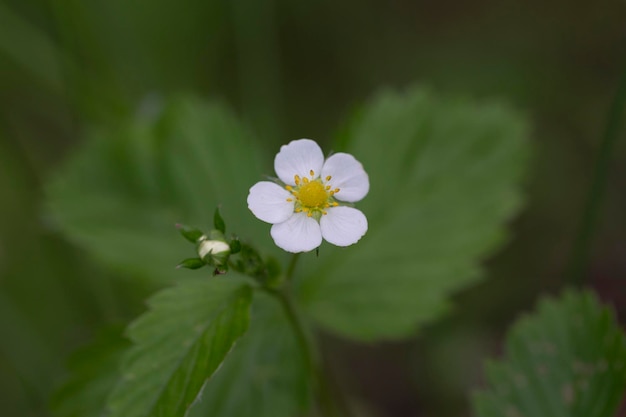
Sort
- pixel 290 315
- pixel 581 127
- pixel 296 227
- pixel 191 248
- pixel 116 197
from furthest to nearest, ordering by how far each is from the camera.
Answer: pixel 581 127 < pixel 116 197 < pixel 191 248 < pixel 290 315 < pixel 296 227

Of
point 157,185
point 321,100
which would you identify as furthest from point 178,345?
point 321,100

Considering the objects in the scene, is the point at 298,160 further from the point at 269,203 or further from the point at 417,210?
the point at 417,210

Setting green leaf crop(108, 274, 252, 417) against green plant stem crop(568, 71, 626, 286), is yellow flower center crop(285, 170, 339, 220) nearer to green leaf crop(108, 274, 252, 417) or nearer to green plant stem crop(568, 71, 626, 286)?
green leaf crop(108, 274, 252, 417)

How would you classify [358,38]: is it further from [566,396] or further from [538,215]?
[566,396]

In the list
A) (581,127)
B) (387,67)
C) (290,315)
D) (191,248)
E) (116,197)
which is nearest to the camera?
(290,315)

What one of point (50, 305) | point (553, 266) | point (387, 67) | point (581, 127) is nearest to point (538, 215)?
point (553, 266)

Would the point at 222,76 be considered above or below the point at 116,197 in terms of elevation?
above
